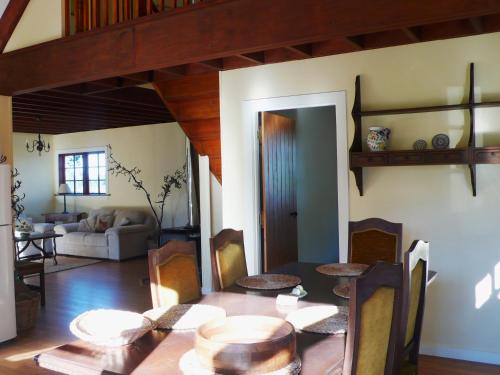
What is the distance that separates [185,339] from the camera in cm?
193

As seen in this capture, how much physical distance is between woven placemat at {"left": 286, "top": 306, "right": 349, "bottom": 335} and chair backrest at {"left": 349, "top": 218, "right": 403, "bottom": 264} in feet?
4.31

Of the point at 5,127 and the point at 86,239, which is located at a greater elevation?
the point at 5,127

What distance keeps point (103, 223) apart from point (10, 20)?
529cm

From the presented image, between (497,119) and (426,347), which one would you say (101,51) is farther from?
(426,347)

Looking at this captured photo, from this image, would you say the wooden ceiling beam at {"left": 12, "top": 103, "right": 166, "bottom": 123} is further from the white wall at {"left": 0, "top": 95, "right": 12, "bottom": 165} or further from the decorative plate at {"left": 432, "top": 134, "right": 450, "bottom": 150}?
the decorative plate at {"left": 432, "top": 134, "right": 450, "bottom": 150}

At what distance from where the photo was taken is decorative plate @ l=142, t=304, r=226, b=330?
2.06 metres

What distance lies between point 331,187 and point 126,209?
458 centimetres

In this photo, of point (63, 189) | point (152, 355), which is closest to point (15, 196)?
point (63, 189)

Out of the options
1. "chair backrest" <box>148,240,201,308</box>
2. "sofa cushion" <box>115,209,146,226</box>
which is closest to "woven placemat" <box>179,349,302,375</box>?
"chair backrest" <box>148,240,201,308</box>

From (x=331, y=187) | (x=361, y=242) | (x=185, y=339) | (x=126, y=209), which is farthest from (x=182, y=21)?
(x=126, y=209)

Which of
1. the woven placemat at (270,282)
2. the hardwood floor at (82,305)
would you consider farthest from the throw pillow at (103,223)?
the woven placemat at (270,282)

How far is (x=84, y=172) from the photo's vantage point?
10930 millimetres

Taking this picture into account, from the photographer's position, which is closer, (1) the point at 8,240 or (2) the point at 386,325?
(2) the point at 386,325

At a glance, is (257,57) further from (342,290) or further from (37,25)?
(342,290)
